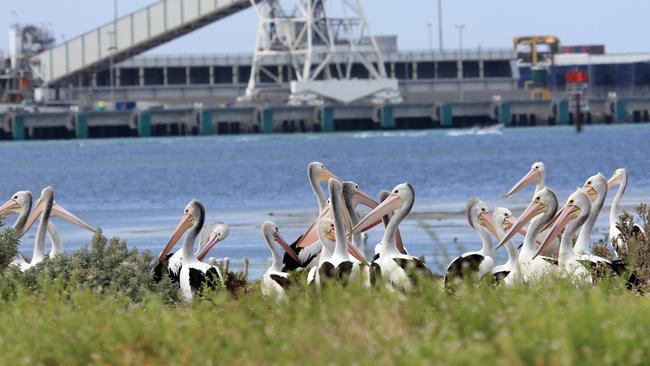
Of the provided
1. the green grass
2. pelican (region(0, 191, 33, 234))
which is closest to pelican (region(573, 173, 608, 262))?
the green grass

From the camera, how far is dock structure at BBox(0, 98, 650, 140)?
127m

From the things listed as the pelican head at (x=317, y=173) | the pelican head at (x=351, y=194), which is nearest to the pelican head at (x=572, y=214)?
the pelican head at (x=351, y=194)

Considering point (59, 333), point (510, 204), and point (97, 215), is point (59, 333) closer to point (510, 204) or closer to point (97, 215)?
point (510, 204)

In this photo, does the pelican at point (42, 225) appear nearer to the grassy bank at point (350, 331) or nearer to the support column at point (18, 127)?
the grassy bank at point (350, 331)

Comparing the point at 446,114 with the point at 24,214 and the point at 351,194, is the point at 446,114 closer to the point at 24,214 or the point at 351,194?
the point at 24,214

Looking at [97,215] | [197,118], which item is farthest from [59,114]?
[97,215]

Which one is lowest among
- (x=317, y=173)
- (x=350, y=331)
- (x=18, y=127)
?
(x=18, y=127)

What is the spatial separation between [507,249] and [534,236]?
27cm

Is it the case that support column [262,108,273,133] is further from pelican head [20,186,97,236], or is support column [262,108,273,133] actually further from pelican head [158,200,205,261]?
pelican head [158,200,205,261]

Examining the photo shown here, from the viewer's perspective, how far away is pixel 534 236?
15.8 metres

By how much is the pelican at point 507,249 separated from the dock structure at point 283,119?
109191 mm

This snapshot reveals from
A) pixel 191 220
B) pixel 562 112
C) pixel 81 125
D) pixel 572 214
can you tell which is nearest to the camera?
pixel 572 214

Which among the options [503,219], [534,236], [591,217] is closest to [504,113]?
→ [503,219]

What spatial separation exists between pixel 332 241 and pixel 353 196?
2.41 m
